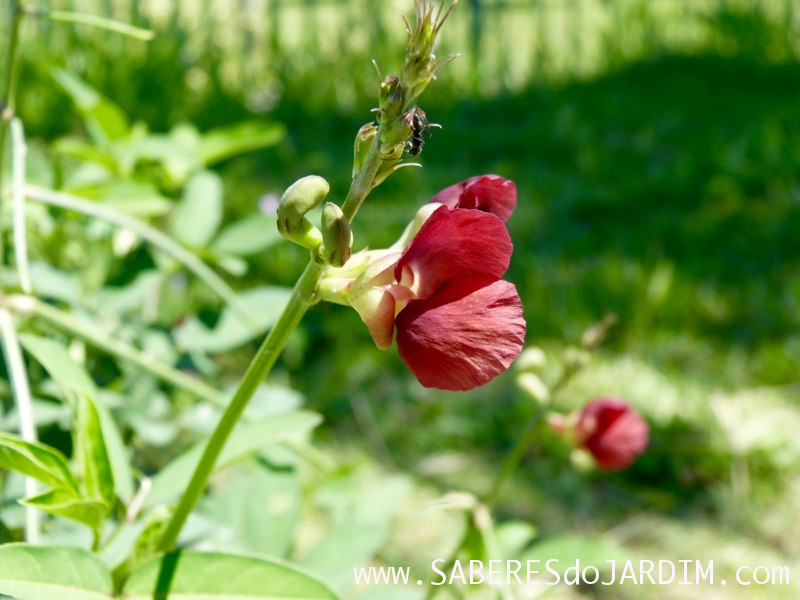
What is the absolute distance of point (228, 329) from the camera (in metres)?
1.25

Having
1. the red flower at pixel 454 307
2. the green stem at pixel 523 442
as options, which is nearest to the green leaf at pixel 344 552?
the green stem at pixel 523 442

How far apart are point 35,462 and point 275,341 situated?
0.62 feet

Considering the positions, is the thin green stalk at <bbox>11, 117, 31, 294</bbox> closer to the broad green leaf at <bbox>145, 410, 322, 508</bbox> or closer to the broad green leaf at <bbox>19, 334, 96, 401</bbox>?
the broad green leaf at <bbox>19, 334, 96, 401</bbox>

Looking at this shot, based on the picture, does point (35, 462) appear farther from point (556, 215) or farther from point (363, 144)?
point (556, 215)

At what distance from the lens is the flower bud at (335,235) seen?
0.49 meters

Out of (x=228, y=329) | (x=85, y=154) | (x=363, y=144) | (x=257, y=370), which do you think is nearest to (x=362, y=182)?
(x=363, y=144)

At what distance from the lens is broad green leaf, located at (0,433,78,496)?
1.88 feet

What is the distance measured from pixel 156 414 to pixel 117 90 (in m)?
2.13

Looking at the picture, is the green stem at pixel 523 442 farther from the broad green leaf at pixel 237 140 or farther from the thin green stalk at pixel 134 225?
the broad green leaf at pixel 237 140

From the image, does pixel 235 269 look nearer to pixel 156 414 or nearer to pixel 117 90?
pixel 156 414

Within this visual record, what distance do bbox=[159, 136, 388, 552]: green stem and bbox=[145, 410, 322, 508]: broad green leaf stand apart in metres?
0.15

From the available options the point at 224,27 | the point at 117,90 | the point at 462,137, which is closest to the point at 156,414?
the point at 117,90

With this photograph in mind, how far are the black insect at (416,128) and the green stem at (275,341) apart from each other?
0.07 feet

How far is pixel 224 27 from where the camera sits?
3.86 m
